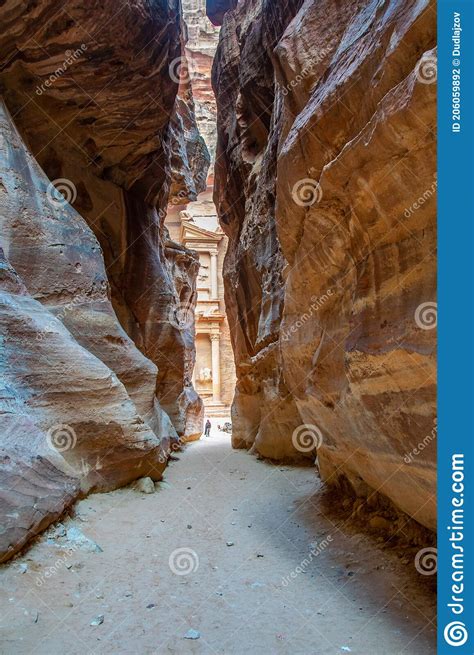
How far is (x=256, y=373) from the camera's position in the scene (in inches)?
470

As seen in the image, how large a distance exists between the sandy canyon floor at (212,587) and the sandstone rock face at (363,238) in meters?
0.75

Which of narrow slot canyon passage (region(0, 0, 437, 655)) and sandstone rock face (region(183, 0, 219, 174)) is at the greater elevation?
sandstone rock face (region(183, 0, 219, 174))

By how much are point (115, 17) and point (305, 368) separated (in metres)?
7.37

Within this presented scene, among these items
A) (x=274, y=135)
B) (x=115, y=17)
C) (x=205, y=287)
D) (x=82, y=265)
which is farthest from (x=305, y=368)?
(x=205, y=287)

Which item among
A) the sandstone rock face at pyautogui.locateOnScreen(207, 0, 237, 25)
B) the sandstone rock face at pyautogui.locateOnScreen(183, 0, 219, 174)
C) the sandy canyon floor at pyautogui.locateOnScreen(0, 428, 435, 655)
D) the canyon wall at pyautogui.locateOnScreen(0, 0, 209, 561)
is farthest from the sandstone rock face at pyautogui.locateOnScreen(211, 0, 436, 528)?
the sandstone rock face at pyautogui.locateOnScreen(183, 0, 219, 174)

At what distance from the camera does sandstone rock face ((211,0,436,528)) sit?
3297 millimetres

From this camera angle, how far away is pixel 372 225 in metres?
4.03

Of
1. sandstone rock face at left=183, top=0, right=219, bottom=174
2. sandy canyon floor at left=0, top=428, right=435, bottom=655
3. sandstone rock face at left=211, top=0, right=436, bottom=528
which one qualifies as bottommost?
sandy canyon floor at left=0, top=428, right=435, bottom=655

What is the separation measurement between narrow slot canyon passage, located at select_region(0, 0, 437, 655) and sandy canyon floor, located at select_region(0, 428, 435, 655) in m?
0.03

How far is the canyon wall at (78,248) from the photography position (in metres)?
5.46

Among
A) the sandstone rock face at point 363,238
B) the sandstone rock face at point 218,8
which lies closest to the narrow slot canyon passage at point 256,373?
the sandstone rock face at point 363,238

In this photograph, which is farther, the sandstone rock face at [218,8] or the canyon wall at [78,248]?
the sandstone rock face at [218,8]

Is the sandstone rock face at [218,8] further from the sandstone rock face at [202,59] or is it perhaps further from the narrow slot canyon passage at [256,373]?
the sandstone rock face at [202,59]

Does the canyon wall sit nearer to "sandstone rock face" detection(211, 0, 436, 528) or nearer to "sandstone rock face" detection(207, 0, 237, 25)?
"sandstone rock face" detection(211, 0, 436, 528)
